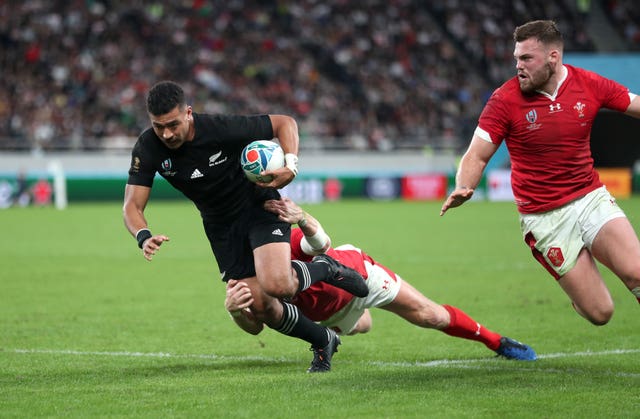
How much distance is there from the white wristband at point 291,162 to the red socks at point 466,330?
1586 millimetres

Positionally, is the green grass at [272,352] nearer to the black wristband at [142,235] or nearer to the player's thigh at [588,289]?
the player's thigh at [588,289]

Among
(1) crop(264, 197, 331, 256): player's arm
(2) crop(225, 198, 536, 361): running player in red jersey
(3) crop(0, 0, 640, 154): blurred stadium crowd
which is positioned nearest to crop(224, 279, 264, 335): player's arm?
(2) crop(225, 198, 536, 361): running player in red jersey

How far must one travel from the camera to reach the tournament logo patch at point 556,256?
280 inches

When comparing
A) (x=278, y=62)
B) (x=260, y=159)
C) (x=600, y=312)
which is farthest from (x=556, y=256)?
(x=278, y=62)

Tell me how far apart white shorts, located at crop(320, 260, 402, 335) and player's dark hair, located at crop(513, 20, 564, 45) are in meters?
1.97

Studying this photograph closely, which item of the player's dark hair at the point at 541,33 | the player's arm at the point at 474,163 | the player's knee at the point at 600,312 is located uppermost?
the player's dark hair at the point at 541,33

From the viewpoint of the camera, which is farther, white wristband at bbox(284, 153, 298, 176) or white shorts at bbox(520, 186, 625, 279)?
white wristband at bbox(284, 153, 298, 176)

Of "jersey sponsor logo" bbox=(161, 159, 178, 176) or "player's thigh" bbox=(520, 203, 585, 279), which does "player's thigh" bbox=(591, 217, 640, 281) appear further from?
"jersey sponsor logo" bbox=(161, 159, 178, 176)

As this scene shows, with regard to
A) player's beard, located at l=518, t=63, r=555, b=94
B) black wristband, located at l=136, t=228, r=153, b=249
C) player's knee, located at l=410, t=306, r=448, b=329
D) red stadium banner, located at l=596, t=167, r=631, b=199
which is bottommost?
red stadium banner, located at l=596, t=167, r=631, b=199

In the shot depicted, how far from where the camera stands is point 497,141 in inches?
278

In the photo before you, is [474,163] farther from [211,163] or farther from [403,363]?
[211,163]

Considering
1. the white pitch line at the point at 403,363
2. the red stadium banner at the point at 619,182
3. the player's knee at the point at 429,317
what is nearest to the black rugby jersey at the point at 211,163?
the white pitch line at the point at 403,363

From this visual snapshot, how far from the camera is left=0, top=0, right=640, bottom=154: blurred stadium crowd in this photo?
32438mm

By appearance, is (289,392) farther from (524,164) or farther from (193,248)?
(193,248)
